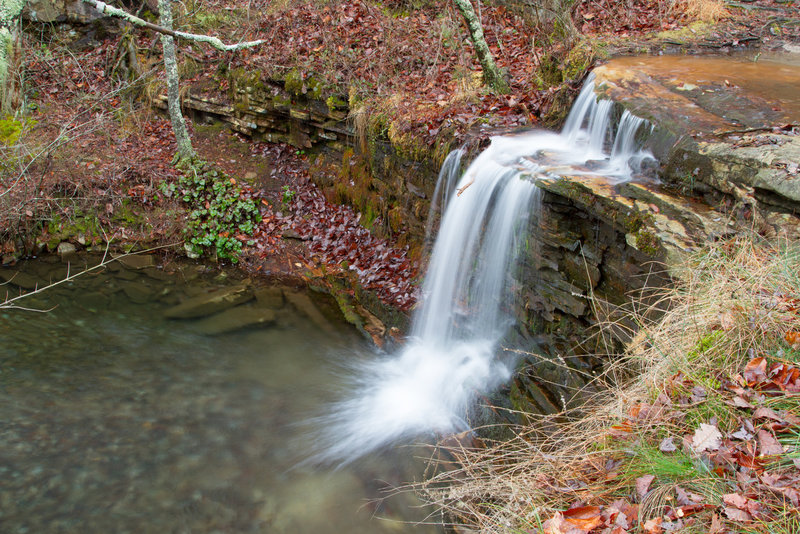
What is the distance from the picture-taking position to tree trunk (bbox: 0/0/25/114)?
922cm

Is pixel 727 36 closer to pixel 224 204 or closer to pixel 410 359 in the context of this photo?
pixel 410 359

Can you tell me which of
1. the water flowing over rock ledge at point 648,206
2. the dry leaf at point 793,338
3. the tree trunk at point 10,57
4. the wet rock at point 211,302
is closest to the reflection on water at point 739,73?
the water flowing over rock ledge at point 648,206

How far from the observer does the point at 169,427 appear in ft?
17.6

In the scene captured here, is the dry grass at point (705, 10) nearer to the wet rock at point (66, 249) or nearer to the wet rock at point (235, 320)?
the wet rock at point (235, 320)

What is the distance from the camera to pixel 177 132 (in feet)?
31.1

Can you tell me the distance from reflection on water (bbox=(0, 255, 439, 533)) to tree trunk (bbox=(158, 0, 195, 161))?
3.32 meters

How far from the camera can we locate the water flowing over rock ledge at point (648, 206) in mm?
4066

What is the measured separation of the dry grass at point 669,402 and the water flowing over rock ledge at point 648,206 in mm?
480

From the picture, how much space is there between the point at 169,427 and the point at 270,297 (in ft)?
9.55

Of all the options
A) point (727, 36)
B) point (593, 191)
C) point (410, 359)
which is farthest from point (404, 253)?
point (727, 36)

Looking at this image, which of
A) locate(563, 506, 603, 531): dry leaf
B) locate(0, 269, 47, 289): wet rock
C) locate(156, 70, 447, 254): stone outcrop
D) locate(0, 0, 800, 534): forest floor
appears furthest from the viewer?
locate(0, 269, 47, 289): wet rock

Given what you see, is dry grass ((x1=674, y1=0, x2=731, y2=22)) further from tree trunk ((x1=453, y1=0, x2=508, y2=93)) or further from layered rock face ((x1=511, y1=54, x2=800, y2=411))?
tree trunk ((x1=453, y1=0, x2=508, y2=93))

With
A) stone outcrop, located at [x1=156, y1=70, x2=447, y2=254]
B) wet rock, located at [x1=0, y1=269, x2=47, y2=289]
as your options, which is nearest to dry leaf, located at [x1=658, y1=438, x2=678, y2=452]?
stone outcrop, located at [x1=156, y1=70, x2=447, y2=254]

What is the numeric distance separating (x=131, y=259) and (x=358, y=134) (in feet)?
14.7
